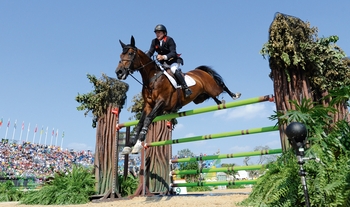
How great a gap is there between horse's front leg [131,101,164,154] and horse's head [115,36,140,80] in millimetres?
610

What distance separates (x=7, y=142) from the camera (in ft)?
90.8

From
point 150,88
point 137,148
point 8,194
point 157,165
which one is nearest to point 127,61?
point 150,88

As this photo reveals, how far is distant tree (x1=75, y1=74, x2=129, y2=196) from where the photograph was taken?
5.95 m

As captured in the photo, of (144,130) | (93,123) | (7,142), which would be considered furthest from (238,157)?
(7,142)

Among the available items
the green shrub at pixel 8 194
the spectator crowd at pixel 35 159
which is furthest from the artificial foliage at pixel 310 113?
the spectator crowd at pixel 35 159

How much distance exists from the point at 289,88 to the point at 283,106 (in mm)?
196

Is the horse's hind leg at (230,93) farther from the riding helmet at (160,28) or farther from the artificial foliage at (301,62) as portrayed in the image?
the artificial foliage at (301,62)

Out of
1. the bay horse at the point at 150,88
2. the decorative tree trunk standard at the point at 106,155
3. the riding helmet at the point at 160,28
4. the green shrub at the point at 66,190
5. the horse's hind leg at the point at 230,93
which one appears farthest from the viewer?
the decorative tree trunk standard at the point at 106,155

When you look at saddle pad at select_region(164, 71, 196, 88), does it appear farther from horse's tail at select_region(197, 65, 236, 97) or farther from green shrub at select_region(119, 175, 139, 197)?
green shrub at select_region(119, 175, 139, 197)

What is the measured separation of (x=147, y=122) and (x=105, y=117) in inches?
81.4

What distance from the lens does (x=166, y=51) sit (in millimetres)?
5023

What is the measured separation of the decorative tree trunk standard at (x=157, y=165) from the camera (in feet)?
20.0

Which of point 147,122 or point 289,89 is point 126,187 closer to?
point 147,122

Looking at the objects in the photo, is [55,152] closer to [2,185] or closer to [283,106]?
[2,185]
